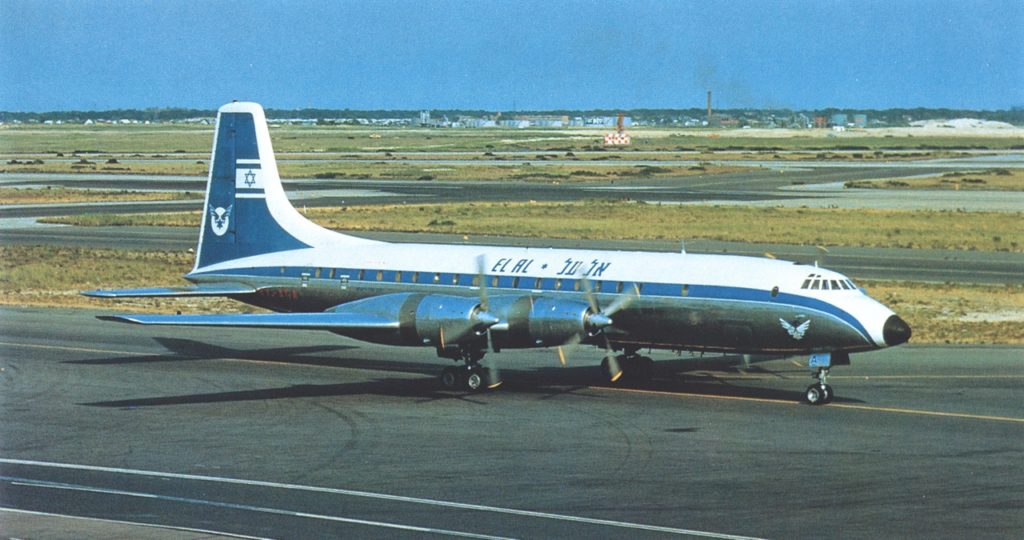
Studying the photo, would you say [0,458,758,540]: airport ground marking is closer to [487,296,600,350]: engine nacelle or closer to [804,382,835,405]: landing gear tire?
[487,296,600,350]: engine nacelle

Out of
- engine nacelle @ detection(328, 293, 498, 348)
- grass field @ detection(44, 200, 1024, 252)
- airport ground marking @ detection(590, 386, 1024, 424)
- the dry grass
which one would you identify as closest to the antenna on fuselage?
grass field @ detection(44, 200, 1024, 252)

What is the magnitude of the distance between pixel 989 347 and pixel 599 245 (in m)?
29.0

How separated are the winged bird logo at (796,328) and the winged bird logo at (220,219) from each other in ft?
54.6

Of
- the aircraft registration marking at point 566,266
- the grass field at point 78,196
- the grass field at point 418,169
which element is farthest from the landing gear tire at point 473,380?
the grass field at point 418,169

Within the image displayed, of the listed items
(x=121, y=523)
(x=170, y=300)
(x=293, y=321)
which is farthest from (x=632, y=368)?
(x=170, y=300)

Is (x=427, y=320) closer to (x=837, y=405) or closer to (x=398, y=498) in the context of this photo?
(x=837, y=405)

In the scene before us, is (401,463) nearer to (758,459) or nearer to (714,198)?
(758,459)

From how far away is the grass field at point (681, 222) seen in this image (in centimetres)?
7069

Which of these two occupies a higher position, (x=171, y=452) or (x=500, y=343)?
(x=500, y=343)

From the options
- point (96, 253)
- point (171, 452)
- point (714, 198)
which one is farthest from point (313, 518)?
point (714, 198)

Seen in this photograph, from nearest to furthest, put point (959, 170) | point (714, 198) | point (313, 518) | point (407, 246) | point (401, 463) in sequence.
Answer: point (313, 518)
point (401, 463)
point (407, 246)
point (714, 198)
point (959, 170)

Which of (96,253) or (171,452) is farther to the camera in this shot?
(96,253)

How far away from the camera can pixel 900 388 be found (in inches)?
1278

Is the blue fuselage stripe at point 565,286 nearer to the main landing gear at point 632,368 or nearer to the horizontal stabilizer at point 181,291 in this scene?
the horizontal stabilizer at point 181,291
